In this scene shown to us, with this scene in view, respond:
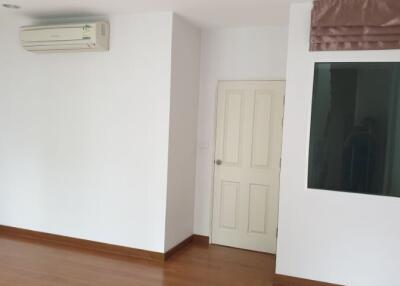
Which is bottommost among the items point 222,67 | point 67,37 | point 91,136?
point 91,136

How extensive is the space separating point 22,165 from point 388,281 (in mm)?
4050

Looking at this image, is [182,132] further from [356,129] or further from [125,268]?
[356,129]

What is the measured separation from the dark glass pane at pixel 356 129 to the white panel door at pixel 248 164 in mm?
870

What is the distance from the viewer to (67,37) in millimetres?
3648

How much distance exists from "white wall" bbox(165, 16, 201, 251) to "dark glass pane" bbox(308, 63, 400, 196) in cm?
140

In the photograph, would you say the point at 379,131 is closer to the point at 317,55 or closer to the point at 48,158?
the point at 317,55

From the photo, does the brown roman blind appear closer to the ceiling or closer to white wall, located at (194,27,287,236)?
the ceiling

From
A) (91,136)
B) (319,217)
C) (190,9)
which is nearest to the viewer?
(319,217)

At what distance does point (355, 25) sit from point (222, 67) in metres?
1.62

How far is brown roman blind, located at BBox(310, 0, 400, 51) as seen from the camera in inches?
110

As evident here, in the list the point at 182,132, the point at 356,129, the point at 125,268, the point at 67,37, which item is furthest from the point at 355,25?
the point at 125,268

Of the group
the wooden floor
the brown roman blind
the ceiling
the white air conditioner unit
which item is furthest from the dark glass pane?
the white air conditioner unit

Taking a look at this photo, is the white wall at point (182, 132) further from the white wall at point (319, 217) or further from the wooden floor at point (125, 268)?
the white wall at point (319, 217)

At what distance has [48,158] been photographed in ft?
13.4
